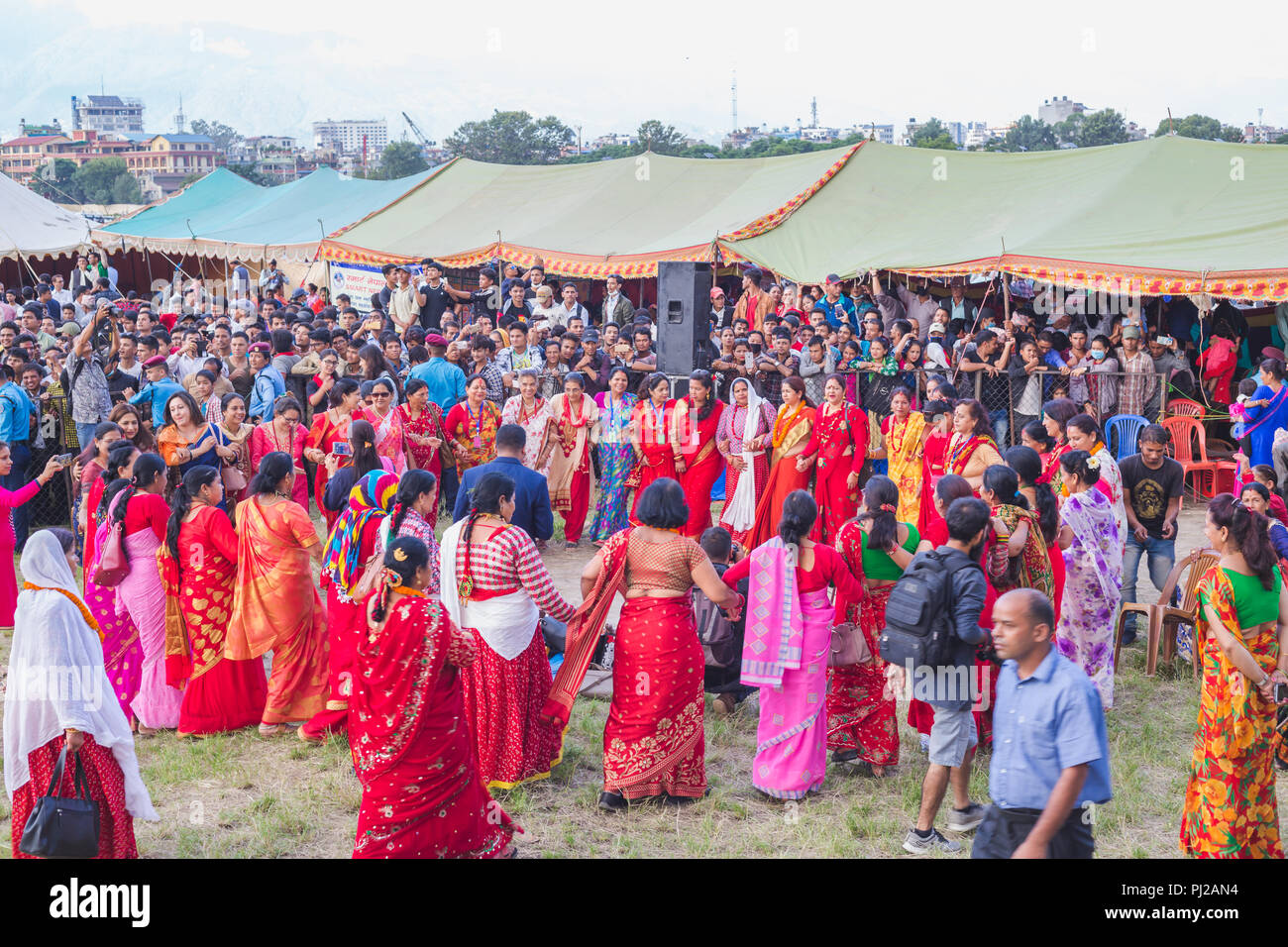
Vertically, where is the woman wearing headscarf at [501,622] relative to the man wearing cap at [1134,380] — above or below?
below

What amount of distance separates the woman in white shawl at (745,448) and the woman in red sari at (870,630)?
3.01 meters

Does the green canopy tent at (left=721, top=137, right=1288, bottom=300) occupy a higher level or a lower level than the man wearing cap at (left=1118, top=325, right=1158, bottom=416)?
higher

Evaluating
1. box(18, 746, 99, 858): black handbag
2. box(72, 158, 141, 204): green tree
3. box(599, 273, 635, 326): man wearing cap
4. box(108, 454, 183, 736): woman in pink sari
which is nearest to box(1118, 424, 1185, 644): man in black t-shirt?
box(108, 454, 183, 736): woman in pink sari

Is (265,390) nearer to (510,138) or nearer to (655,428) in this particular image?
(655,428)

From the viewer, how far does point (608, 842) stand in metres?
4.46

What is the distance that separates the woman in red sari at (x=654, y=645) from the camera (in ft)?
14.9

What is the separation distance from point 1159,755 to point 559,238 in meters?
11.4

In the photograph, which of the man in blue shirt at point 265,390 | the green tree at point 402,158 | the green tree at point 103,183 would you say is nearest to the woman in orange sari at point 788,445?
the man in blue shirt at point 265,390

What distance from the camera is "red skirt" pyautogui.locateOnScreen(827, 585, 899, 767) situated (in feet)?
16.1

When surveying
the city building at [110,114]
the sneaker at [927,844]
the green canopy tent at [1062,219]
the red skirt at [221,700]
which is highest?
the city building at [110,114]

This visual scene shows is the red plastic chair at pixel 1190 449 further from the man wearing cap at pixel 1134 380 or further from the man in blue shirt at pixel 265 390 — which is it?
the man in blue shirt at pixel 265 390

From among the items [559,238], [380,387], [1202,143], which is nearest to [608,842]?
[380,387]

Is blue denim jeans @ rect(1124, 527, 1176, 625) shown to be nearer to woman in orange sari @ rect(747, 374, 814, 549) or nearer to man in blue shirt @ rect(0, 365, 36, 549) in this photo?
woman in orange sari @ rect(747, 374, 814, 549)

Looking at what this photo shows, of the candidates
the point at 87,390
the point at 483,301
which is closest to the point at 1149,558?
the point at 87,390
